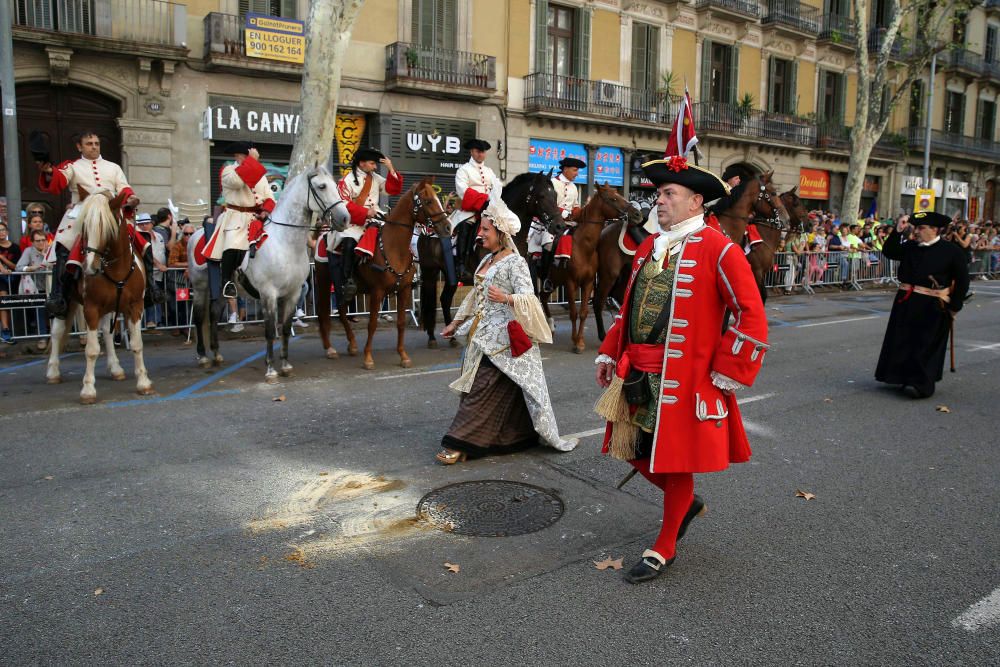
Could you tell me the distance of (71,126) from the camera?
17172 millimetres

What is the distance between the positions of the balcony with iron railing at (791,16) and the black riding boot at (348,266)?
1031 inches

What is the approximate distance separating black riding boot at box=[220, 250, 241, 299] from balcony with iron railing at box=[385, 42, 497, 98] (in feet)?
42.1

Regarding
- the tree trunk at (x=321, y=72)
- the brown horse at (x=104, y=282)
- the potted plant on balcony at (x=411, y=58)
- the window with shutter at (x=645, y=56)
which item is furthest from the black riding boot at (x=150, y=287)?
the window with shutter at (x=645, y=56)

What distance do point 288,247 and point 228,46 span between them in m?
11.5

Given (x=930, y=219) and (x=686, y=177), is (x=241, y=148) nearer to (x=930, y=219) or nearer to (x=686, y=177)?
(x=686, y=177)

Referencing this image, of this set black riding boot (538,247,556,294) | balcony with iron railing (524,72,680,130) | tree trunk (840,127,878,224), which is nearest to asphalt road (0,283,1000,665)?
black riding boot (538,247,556,294)

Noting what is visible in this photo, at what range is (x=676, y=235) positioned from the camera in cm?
397

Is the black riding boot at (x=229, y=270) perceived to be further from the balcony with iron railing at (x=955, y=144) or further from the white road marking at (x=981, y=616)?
the balcony with iron railing at (x=955, y=144)

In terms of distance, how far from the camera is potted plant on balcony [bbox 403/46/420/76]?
20766 millimetres

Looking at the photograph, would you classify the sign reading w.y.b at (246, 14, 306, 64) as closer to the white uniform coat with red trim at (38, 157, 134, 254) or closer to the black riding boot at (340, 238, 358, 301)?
the black riding boot at (340, 238, 358, 301)

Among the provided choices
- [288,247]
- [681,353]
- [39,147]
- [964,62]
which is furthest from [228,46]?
[964,62]

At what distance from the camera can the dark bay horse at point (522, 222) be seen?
34.5 ft

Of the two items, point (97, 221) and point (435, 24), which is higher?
point (435, 24)

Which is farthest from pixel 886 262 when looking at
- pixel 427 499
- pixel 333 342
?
pixel 427 499
